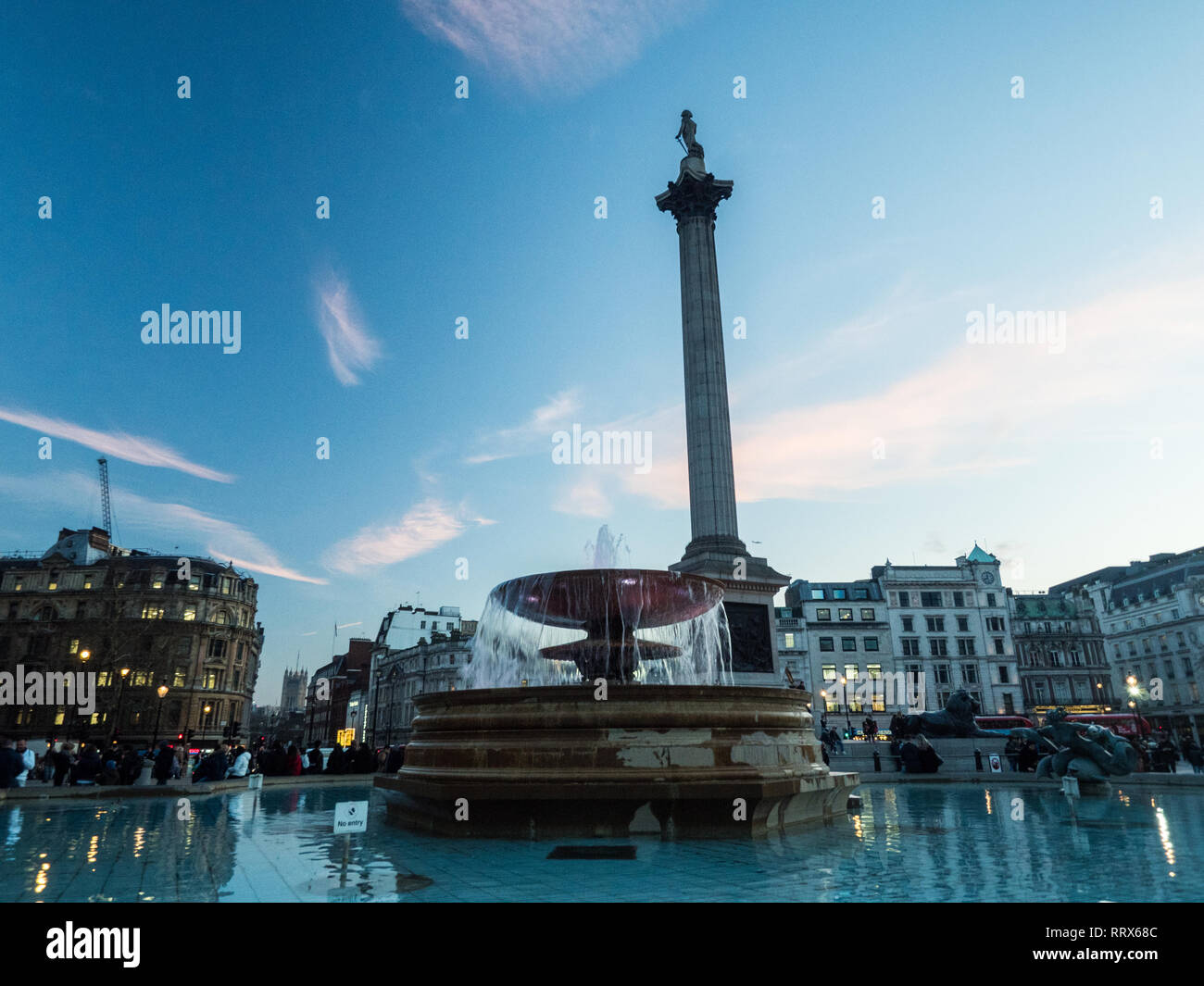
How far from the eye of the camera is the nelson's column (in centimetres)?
A: 2439

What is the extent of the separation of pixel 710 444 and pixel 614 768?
21807mm

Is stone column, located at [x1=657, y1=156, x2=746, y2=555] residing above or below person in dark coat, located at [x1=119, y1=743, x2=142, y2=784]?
above

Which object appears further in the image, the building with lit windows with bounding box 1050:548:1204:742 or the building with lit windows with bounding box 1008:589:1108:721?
the building with lit windows with bounding box 1008:589:1108:721

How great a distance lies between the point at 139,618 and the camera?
5375 centimetres

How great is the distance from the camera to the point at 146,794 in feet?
50.1

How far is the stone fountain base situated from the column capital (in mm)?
27725

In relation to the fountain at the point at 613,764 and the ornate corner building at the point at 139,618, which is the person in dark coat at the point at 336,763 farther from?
the ornate corner building at the point at 139,618

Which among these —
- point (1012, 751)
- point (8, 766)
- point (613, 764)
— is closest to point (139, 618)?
point (8, 766)

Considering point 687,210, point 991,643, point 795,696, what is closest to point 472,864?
point 795,696

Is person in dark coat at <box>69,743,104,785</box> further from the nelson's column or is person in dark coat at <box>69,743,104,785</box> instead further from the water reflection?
the nelson's column

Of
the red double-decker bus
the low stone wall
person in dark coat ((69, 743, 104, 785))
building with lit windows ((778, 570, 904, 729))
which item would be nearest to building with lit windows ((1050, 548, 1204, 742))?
building with lit windows ((778, 570, 904, 729))

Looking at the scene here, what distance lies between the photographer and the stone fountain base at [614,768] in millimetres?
8359

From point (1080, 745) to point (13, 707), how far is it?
68.6 m

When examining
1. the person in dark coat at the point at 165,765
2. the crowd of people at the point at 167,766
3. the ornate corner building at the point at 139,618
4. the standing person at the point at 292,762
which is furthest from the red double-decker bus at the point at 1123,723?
the ornate corner building at the point at 139,618
